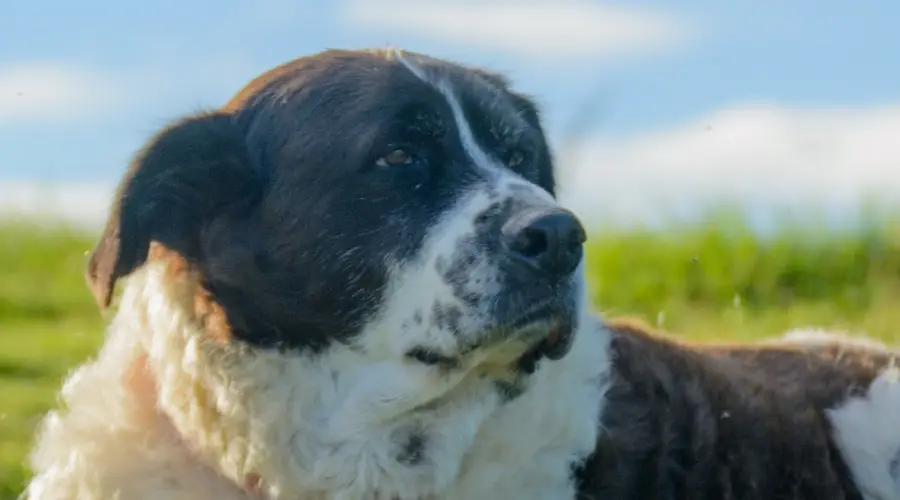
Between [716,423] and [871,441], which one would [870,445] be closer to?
[871,441]

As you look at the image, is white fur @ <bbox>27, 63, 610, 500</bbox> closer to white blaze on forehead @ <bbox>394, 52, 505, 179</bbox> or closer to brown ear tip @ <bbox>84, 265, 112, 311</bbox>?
white blaze on forehead @ <bbox>394, 52, 505, 179</bbox>

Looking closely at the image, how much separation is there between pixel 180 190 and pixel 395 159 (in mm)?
630

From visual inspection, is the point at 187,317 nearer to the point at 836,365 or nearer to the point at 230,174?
the point at 230,174

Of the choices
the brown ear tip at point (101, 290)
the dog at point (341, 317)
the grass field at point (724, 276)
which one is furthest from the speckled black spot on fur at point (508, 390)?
the grass field at point (724, 276)

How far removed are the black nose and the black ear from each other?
33.6 inches

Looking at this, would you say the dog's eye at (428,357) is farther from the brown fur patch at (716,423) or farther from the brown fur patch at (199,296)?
the brown fur patch at (716,423)

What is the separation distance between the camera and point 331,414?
3.72 m

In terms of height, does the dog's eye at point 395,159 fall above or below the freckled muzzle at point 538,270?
above

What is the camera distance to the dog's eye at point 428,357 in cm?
353

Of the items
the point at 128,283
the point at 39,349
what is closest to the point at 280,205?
the point at 128,283

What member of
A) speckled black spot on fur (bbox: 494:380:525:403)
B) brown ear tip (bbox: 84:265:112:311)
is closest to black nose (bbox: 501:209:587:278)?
speckled black spot on fur (bbox: 494:380:525:403)

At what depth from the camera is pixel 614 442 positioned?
4.04 m

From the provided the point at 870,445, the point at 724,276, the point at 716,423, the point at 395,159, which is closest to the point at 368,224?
the point at 395,159

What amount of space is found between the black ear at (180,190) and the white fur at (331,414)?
0.11 metres
